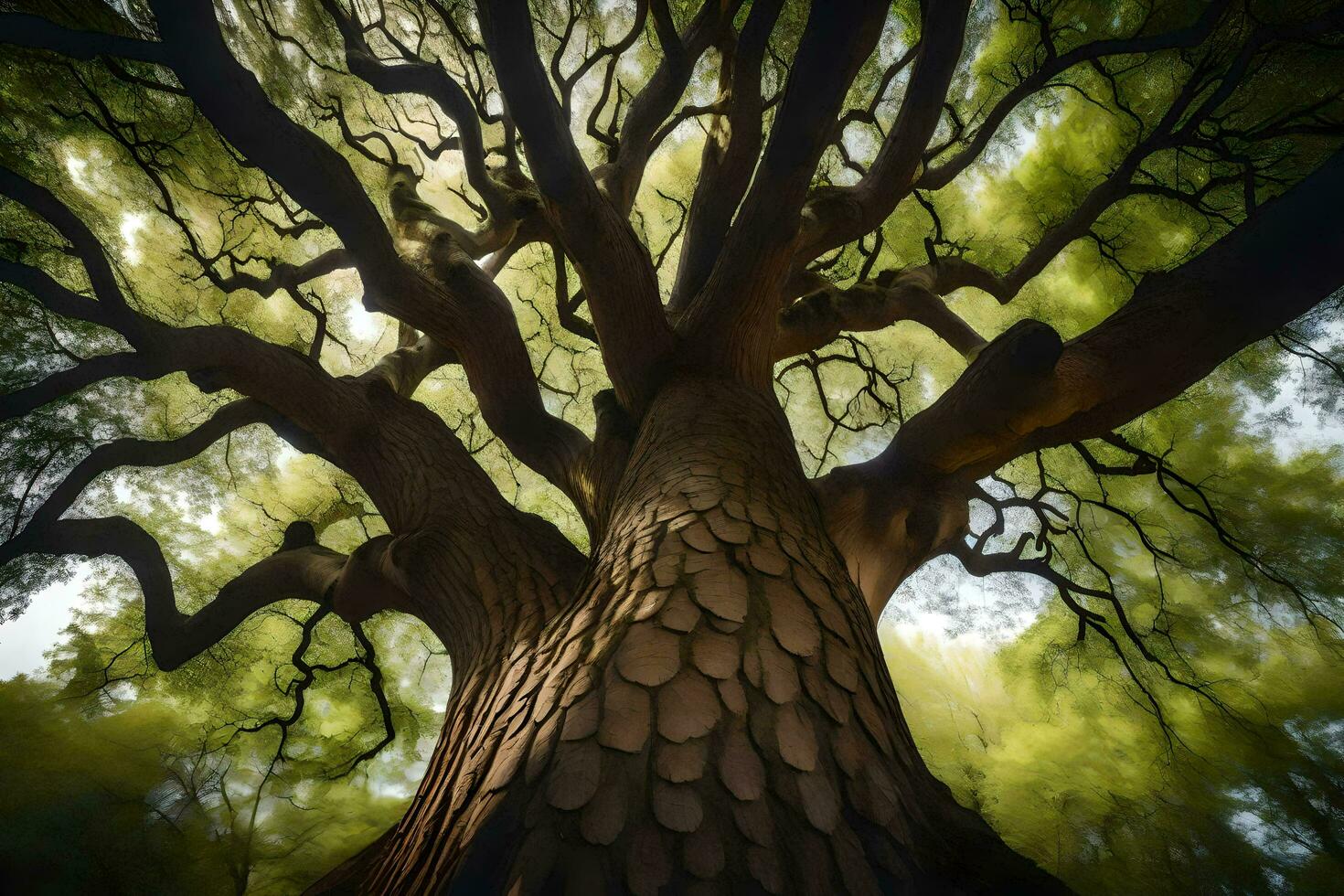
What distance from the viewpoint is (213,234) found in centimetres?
460

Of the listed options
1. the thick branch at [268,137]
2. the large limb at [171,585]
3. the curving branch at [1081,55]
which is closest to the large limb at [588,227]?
the thick branch at [268,137]

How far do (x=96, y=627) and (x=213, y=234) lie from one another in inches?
132

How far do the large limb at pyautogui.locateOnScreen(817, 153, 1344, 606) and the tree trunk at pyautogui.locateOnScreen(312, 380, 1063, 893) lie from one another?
1.20 meters

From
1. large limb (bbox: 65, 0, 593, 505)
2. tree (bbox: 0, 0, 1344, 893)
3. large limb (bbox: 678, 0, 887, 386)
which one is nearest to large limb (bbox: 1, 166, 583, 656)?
tree (bbox: 0, 0, 1344, 893)

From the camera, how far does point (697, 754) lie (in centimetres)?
88

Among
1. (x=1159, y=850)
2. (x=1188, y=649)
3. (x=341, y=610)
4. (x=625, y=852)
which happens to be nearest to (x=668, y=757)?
(x=625, y=852)

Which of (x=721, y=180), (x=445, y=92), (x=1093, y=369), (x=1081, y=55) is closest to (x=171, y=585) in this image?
(x=445, y=92)

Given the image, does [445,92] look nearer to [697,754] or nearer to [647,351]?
[647,351]

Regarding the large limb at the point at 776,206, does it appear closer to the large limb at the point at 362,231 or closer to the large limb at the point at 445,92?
the large limb at the point at 362,231

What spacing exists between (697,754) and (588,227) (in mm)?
2328

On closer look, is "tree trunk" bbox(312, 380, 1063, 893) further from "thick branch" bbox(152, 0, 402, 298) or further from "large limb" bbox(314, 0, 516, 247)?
"large limb" bbox(314, 0, 516, 247)

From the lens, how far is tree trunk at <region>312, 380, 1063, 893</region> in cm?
76

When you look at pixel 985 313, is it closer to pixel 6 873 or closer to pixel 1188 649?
pixel 1188 649

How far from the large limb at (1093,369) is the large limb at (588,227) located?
1.18m
